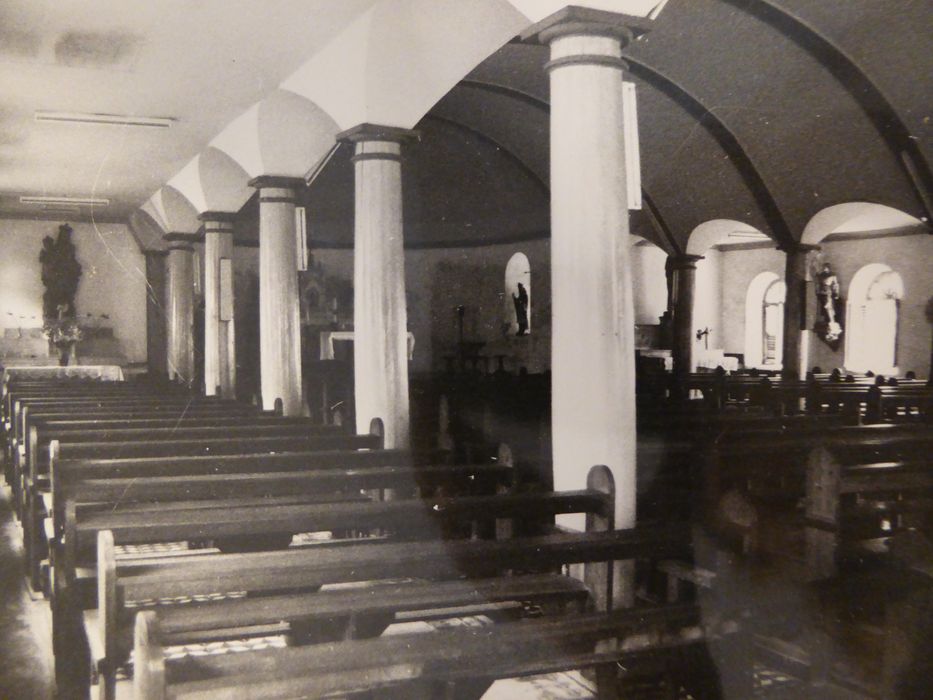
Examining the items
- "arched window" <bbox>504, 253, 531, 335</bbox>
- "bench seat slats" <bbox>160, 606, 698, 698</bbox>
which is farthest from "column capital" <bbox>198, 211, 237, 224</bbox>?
"bench seat slats" <bbox>160, 606, 698, 698</bbox>

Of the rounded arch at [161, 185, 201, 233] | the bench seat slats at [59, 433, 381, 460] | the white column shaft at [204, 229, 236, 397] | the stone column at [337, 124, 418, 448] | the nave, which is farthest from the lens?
the rounded arch at [161, 185, 201, 233]

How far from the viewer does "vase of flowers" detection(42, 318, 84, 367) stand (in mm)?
15844

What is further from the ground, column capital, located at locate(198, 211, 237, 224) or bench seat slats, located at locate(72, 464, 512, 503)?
column capital, located at locate(198, 211, 237, 224)

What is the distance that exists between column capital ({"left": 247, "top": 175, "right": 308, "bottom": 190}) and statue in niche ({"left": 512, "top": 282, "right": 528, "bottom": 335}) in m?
8.90

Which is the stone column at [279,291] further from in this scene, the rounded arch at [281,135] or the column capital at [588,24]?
the column capital at [588,24]

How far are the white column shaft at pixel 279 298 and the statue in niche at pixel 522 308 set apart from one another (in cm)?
865

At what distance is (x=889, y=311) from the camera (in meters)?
18.5

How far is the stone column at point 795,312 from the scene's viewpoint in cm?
1427

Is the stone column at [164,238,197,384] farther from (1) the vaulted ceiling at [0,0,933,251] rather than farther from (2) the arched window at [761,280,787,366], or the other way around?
(2) the arched window at [761,280,787,366]

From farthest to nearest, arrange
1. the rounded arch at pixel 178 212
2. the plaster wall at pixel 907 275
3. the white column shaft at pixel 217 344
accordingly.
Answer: the plaster wall at pixel 907 275 < the rounded arch at pixel 178 212 < the white column shaft at pixel 217 344

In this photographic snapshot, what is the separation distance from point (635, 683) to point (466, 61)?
5.30m

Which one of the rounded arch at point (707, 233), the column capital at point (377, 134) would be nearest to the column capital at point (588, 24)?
the column capital at point (377, 134)

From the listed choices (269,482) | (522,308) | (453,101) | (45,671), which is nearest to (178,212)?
(453,101)

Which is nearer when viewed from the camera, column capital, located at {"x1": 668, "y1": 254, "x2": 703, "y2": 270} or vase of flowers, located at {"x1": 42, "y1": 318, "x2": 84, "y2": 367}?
vase of flowers, located at {"x1": 42, "y1": 318, "x2": 84, "y2": 367}
